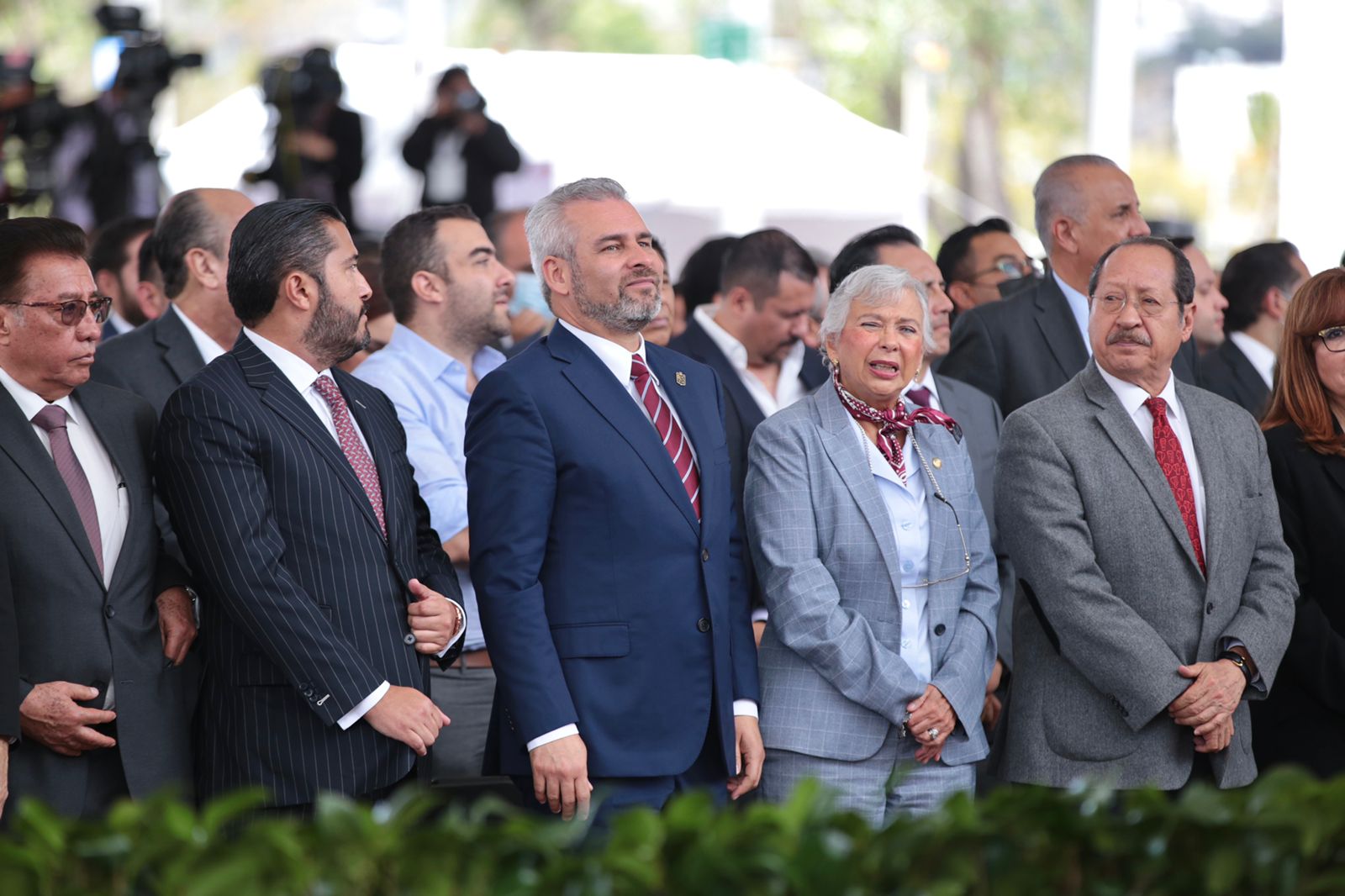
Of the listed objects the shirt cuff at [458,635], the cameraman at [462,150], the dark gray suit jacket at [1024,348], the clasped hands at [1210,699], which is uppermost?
the cameraman at [462,150]

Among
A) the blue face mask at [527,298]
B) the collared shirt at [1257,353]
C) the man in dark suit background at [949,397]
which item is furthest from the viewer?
the blue face mask at [527,298]

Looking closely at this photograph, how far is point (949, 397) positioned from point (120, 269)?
3010mm

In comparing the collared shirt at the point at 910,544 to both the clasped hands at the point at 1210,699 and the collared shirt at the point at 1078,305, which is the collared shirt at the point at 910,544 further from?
the collared shirt at the point at 1078,305

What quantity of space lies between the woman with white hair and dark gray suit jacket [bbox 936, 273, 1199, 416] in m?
1.21

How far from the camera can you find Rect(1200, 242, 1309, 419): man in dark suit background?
5348mm

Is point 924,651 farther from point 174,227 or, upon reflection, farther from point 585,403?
point 174,227

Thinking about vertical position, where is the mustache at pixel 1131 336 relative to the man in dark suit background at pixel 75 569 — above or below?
above

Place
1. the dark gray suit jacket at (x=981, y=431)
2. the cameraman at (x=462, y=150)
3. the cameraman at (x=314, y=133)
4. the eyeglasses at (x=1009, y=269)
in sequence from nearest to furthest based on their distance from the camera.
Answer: the dark gray suit jacket at (x=981, y=431), the eyeglasses at (x=1009, y=269), the cameraman at (x=314, y=133), the cameraman at (x=462, y=150)

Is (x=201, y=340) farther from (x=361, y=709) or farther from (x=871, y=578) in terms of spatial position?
(x=871, y=578)

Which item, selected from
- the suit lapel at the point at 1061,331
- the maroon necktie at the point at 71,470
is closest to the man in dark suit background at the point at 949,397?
the suit lapel at the point at 1061,331

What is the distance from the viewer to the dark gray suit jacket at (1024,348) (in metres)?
4.62

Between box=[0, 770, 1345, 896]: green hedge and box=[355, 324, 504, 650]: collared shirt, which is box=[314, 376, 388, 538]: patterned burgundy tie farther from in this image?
box=[0, 770, 1345, 896]: green hedge

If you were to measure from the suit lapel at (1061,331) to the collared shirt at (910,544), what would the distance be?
1344 mm

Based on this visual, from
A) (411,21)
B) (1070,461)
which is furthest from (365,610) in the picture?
(411,21)
